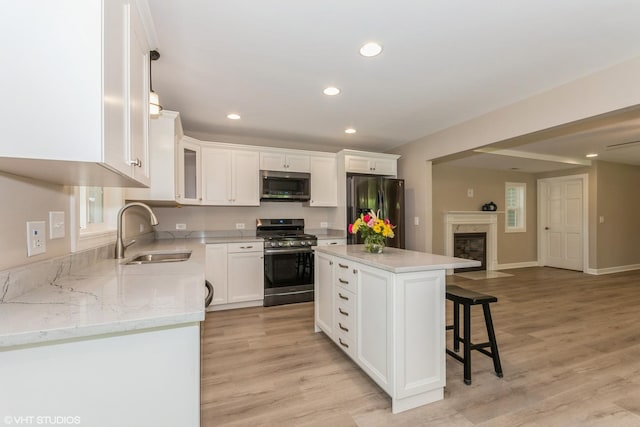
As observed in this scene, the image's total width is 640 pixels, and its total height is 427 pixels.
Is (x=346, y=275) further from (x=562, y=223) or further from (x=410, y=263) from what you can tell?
(x=562, y=223)

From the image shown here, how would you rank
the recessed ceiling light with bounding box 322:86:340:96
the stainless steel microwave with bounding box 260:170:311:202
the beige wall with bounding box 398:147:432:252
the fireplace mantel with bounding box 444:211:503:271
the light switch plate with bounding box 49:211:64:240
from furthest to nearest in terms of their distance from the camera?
the fireplace mantel with bounding box 444:211:503:271 → the beige wall with bounding box 398:147:432:252 → the stainless steel microwave with bounding box 260:170:311:202 → the recessed ceiling light with bounding box 322:86:340:96 → the light switch plate with bounding box 49:211:64:240

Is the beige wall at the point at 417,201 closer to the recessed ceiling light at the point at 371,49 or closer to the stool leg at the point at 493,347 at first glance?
the stool leg at the point at 493,347

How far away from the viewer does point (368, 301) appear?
1988mm

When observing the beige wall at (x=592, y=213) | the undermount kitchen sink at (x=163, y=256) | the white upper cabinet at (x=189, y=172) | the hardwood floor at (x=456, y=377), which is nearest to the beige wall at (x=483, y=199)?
the beige wall at (x=592, y=213)

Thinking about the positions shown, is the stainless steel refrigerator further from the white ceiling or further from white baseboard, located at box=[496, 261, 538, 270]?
white baseboard, located at box=[496, 261, 538, 270]

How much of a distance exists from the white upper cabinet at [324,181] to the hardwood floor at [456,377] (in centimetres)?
167

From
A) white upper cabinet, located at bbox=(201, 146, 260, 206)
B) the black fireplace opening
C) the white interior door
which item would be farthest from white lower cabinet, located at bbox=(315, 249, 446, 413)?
the white interior door

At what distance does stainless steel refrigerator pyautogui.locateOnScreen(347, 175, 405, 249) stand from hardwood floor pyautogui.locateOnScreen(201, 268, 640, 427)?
4.25 ft

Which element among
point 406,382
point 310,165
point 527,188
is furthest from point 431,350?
point 527,188

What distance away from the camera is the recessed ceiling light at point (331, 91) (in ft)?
8.80

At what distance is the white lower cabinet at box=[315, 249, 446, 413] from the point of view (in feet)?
5.70

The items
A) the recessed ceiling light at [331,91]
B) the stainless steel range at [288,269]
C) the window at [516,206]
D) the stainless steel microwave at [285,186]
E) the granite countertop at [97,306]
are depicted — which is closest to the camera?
the granite countertop at [97,306]

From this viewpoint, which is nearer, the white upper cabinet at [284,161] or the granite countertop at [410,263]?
the granite countertop at [410,263]

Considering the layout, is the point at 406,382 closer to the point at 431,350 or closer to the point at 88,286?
the point at 431,350
